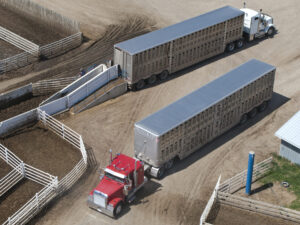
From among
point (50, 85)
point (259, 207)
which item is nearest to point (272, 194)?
point (259, 207)

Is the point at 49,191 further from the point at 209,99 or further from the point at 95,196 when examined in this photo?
the point at 209,99

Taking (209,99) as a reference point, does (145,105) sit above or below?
below

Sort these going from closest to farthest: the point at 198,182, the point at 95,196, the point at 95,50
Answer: the point at 95,196 < the point at 198,182 < the point at 95,50

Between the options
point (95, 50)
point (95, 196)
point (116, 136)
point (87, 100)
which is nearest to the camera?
point (95, 196)

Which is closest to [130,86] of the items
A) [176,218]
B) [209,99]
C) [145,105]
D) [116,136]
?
[145,105]

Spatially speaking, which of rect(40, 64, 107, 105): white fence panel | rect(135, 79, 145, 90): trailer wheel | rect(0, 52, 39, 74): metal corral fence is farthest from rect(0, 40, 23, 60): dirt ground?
rect(135, 79, 145, 90): trailer wheel

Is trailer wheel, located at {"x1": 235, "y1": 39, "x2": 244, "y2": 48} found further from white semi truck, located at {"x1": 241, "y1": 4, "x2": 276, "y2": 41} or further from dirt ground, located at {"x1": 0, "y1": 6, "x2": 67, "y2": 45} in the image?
dirt ground, located at {"x1": 0, "y1": 6, "x2": 67, "y2": 45}

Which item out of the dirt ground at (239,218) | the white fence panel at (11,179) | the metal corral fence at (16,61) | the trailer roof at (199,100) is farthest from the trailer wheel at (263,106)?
the metal corral fence at (16,61)
